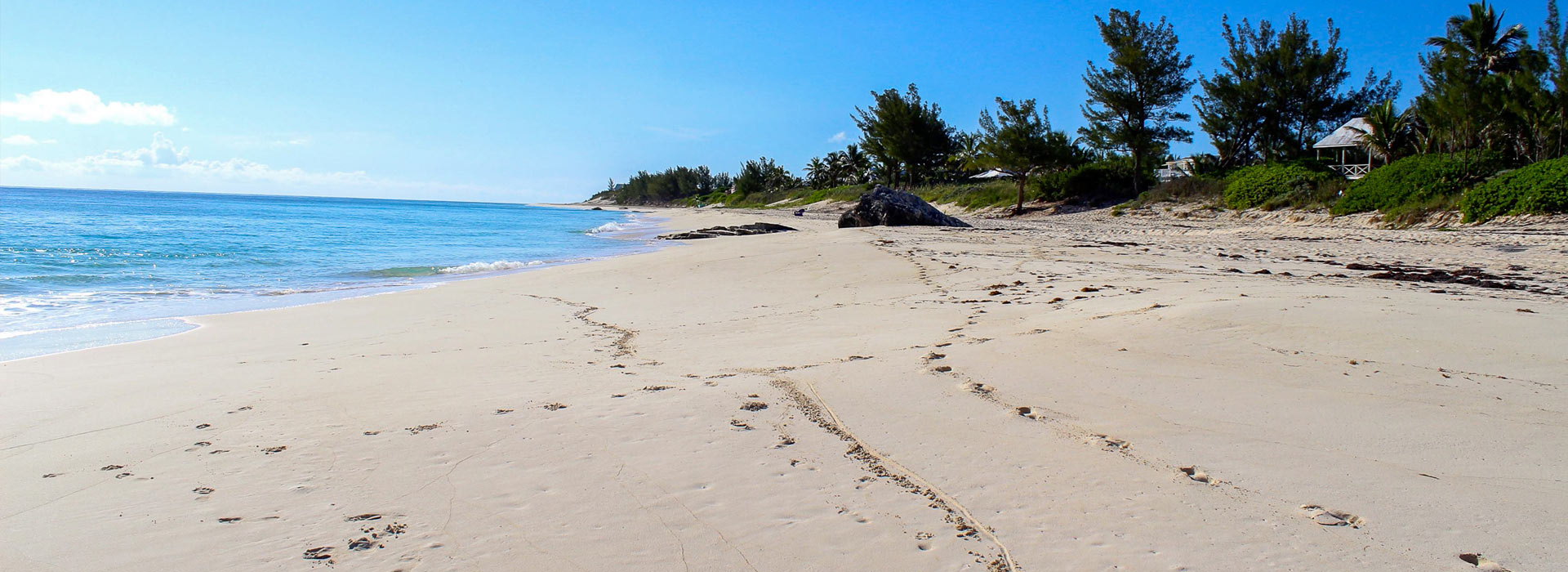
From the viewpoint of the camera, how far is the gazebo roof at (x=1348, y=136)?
91.5 feet

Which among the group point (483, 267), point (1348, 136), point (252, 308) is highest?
point (1348, 136)

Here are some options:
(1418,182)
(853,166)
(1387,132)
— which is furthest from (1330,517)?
(853,166)

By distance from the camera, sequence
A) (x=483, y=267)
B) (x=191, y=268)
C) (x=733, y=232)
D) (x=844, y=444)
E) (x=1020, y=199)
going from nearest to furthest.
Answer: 1. (x=844, y=444)
2. (x=191, y=268)
3. (x=483, y=267)
4. (x=733, y=232)
5. (x=1020, y=199)

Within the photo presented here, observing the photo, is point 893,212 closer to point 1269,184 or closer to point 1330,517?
point 1269,184

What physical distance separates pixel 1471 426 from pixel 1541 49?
87.1ft

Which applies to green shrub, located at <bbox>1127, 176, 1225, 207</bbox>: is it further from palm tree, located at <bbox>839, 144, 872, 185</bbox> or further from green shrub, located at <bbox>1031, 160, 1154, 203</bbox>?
palm tree, located at <bbox>839, 144, 872, 185</bbox>

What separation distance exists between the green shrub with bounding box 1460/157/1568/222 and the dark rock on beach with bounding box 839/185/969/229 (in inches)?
419

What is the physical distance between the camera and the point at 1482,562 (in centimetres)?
193

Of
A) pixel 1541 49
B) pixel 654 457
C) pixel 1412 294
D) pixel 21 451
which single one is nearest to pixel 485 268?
pixel 21 451

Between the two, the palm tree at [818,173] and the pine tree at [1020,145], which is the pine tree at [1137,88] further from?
the palm tree at [818,173]

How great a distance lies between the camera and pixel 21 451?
3307mm

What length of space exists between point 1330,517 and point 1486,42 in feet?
107

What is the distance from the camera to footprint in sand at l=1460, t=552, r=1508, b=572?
6.23 feet

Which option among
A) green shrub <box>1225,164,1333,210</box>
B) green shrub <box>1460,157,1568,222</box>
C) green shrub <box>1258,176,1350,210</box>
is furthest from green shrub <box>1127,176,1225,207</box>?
green shrub <box>1460,157,1568,222</box>
